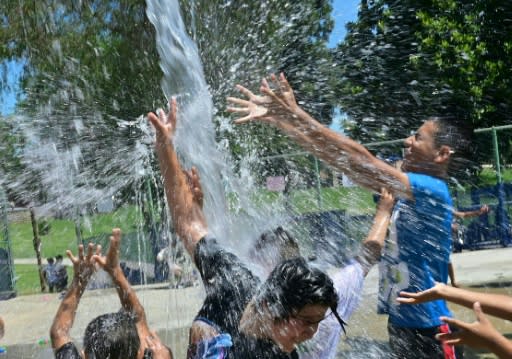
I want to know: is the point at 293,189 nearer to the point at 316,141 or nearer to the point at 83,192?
the point at 83,192

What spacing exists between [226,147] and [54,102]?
Answer: 16.7 feet

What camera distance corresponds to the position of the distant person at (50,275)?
10.7 meters

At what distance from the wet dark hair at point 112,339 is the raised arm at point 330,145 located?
1.00 m

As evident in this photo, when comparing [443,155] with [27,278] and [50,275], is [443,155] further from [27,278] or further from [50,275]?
[27,278]

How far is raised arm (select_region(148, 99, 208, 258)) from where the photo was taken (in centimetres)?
233

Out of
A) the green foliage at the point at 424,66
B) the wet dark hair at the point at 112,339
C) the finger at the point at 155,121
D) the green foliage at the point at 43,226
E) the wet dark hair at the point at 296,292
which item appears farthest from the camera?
the green foliage at the point at 43,226

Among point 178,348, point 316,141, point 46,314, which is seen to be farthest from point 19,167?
point 316,141

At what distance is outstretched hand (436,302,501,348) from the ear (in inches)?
37.1

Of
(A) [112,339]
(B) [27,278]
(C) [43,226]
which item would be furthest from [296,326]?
(B) [27,278]

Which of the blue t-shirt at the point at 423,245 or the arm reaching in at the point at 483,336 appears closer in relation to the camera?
the arm reaching in at the point at 483,336

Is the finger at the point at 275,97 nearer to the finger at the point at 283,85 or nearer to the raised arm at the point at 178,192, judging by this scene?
the finger at the point at 283,85

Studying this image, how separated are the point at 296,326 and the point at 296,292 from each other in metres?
0.11

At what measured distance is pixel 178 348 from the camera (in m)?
5.75

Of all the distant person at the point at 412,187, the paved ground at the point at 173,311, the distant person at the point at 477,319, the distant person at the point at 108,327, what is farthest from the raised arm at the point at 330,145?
the paved ground at the point at 173,311
